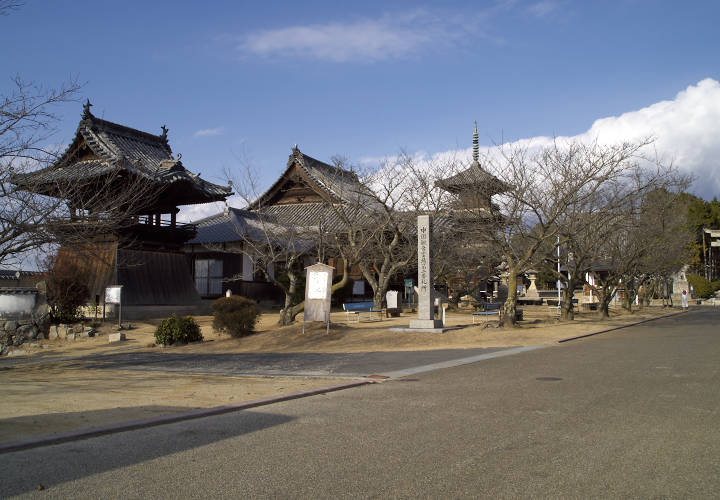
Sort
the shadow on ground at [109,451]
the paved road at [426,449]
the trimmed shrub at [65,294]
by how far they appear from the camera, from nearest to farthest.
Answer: the paved road at [426,449], the shadow on ground at [109,451], the trimmed shrub at [65,294]

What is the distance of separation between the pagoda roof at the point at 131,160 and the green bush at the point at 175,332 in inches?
262

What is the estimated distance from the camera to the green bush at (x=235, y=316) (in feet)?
66.5

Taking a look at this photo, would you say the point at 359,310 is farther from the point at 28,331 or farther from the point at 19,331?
the point at 19,331

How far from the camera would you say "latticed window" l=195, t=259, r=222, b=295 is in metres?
35.5

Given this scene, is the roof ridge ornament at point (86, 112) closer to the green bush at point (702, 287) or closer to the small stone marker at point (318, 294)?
the small stone marker at point (318, 294)

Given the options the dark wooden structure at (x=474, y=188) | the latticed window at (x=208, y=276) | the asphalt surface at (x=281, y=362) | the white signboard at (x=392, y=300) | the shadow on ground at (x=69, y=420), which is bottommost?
the asphalt surface at (x=281, y=362)

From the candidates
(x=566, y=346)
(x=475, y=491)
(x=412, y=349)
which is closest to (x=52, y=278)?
(x=412, y=349)

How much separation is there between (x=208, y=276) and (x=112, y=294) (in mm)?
11300

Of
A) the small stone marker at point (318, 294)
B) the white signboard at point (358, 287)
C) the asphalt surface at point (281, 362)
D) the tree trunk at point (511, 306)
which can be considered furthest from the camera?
the white signboard at point (358, 287)

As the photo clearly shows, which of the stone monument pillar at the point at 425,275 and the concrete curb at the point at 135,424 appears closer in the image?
the concrete curb at the point at 135,424

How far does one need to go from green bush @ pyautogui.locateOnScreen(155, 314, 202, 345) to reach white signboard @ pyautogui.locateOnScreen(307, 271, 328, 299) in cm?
481

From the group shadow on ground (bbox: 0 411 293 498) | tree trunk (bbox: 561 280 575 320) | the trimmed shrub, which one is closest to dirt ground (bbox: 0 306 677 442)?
tree trunk (bbox: 561 280 575 320)

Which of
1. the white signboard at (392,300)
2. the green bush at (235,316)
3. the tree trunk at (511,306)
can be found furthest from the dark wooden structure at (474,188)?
the green bush at (235,316)

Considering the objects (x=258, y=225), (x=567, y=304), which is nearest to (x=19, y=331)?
(x=258, y=225)
